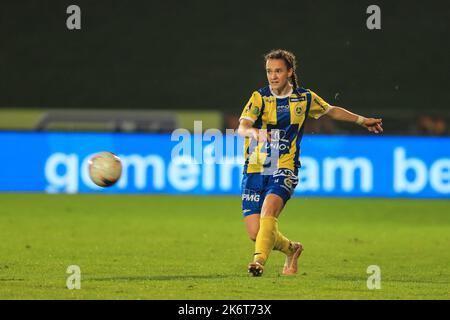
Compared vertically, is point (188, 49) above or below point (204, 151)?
above

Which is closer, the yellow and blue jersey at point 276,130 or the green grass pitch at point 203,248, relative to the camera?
the green grass pitch at point 203,248

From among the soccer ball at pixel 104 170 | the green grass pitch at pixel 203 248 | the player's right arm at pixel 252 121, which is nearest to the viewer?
the green grass pitch at pixel 203 248

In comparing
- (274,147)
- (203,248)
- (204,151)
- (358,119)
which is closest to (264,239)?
(274,147)

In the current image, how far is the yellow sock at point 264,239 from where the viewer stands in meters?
8.27

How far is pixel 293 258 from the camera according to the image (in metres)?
8.79

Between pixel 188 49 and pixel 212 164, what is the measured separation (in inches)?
400

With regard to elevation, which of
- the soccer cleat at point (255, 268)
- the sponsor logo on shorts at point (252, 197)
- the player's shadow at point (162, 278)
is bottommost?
the player's shadow at point (162, 278)

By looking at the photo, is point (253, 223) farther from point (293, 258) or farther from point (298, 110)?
point (298, 110)

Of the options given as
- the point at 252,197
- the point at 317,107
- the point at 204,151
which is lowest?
the point at 252,197

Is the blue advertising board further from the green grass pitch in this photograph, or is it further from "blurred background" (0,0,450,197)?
"blurred background" (0,0,450,197)

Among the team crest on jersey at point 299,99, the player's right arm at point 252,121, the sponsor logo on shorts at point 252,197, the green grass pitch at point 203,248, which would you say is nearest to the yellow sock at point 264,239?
the green grass pitch at point 203,248

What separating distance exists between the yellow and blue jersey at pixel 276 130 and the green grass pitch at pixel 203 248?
0.95 metres

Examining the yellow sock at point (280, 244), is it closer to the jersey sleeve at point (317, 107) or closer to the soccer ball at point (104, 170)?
the jersey sleeve at point (317, 107)

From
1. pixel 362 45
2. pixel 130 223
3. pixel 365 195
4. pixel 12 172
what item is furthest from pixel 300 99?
pixel 362 45
